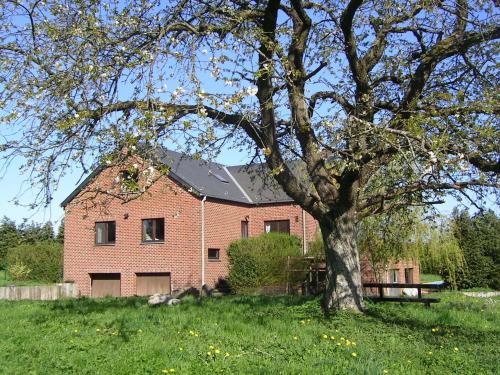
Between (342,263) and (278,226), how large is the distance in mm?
18816

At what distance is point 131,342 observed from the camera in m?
8.10

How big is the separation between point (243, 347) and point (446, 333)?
3721mm

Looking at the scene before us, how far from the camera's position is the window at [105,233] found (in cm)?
2805

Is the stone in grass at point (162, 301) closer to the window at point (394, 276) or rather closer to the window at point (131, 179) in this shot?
the window at point (131, 179)

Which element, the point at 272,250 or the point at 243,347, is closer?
the point at 243,347

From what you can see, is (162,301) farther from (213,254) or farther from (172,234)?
(213,254)

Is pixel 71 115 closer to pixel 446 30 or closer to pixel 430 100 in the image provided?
pixel 430 100

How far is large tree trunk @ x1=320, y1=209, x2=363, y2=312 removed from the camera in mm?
10984

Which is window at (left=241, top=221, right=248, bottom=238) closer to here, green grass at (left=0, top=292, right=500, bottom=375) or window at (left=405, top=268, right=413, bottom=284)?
window at (left=405, top=268, right=413, bottom=284)

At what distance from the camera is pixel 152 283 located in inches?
1043

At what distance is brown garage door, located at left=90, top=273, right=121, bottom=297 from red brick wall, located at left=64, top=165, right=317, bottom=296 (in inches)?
12.7

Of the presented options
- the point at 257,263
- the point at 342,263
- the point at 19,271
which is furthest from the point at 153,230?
the point at 342,263

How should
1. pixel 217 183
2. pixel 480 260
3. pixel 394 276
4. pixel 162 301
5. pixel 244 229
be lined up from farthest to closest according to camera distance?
pixel 480 260
pixel 394 276
pixel 244 229
pixel 217 183
pixel 162 301

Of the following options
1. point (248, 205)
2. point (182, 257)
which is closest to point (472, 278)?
point (248, 205)
